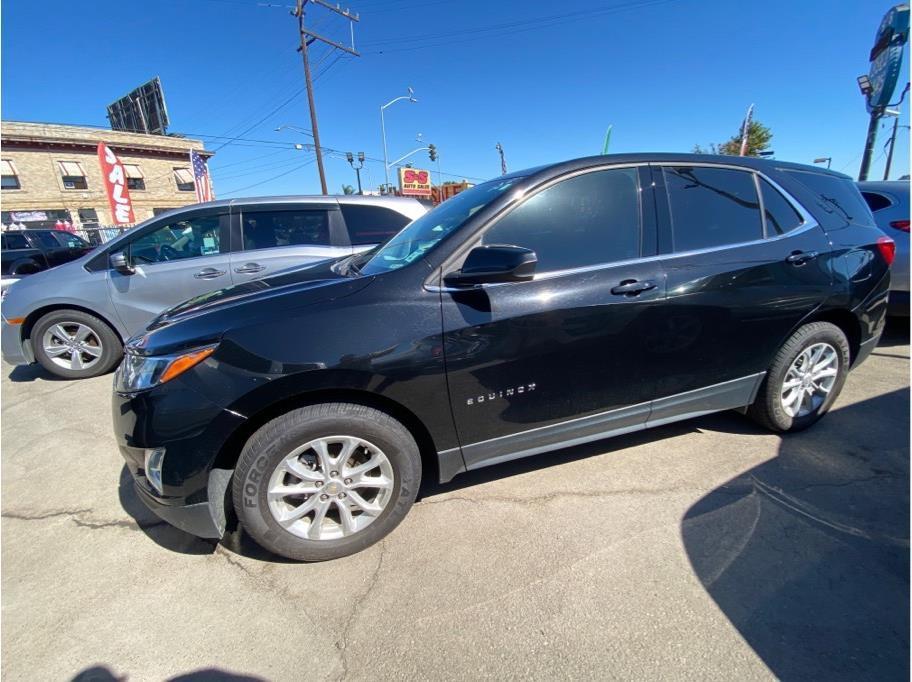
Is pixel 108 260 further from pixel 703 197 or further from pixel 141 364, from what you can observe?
pixel 703 197

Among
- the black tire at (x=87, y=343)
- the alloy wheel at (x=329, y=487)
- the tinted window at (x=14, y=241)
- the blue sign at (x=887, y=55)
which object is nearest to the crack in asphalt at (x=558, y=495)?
the alloy wheel at (x=329, y=487)

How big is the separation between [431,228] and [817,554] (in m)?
2.48

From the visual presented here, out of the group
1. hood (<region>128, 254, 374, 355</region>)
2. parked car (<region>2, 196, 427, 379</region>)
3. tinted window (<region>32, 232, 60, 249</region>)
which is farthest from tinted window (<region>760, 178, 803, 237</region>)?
tinted window (<region>32, 232, 60, 249</region>)

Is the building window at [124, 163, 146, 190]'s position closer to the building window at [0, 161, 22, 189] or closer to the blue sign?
the building window at [0, 161, 22, 189]

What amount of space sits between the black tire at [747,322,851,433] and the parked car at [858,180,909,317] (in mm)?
2094

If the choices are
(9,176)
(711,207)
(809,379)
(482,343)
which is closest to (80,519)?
(482,343)

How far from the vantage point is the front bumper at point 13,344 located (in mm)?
4195

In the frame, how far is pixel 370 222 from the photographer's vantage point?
4.66 meters

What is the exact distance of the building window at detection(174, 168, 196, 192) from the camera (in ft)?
113

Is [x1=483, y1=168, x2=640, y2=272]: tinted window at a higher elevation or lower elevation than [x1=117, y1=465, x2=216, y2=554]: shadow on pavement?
higher

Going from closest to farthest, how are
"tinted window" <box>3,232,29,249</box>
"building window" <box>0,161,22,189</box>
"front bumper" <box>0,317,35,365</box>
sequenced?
"front bumper" <box>0,317,35,365</box>, "tinted window" <box>3,232,29,249</box>, "building window" <box>0,161,22,189</box>

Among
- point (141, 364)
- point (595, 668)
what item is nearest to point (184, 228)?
point (141, 364)

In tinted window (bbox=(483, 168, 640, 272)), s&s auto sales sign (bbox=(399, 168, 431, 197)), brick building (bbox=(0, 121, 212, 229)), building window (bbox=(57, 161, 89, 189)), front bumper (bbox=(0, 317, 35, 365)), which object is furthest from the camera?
s&s auto sales sign (bbox=(399, 168, 431, 197))

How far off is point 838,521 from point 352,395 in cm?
245
